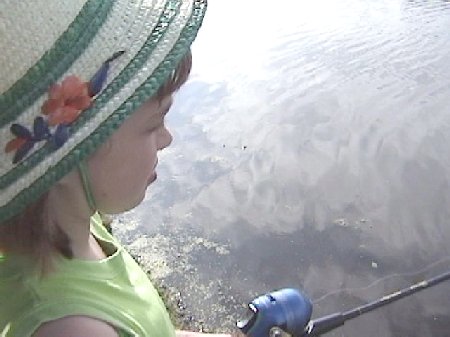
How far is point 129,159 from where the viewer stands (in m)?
1.15

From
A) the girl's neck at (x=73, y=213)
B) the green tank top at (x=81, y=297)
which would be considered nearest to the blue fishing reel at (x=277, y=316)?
the green tank top at (x=81, y=297)

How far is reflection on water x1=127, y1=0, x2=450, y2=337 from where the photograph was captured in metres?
3.07

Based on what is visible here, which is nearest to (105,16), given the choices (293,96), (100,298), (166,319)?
(100,298)

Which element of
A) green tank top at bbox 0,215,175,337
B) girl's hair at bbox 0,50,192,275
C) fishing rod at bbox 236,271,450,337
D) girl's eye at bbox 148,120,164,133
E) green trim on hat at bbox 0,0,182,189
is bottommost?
fishing rod at bbox 236,271,450,337

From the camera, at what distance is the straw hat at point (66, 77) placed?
962 mm

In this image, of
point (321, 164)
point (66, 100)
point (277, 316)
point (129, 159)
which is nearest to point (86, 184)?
point (129, 159)

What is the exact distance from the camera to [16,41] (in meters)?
0.95

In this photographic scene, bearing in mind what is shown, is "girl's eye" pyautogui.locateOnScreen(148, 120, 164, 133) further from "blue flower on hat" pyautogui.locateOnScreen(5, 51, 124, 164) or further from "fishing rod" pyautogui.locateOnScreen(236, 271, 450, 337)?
"fishing rod" pyautogui.locateOnScreen(236, 271, 450, 337)

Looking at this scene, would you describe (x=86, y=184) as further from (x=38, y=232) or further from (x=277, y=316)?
(x=277, y=316)

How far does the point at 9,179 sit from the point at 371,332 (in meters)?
2.07

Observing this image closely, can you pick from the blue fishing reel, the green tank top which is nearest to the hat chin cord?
the green tank top

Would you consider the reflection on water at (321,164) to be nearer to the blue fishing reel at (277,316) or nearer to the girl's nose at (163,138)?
the blue fishing reel at (277,316)

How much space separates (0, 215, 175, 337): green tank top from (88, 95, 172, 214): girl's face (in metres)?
0.12

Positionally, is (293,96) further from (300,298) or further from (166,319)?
(166,319)
